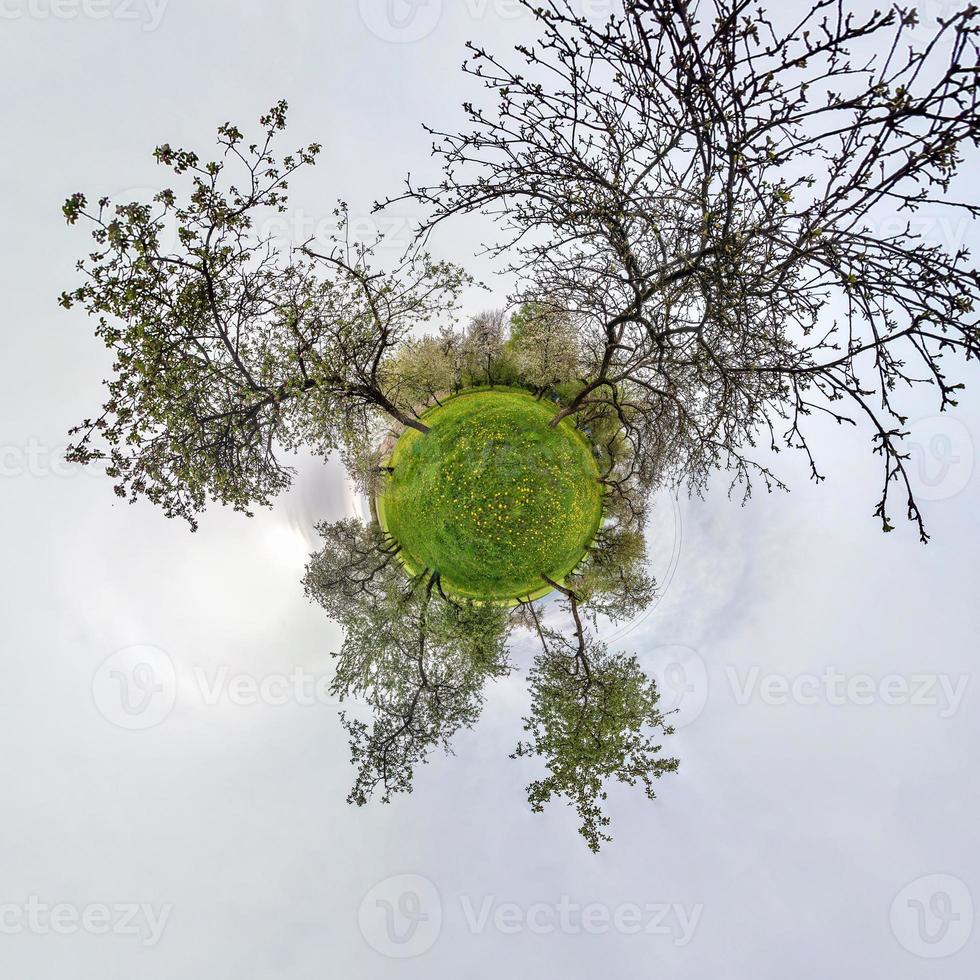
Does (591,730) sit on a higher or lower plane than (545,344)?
lower

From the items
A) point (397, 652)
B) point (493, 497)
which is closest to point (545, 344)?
point (493, 497)

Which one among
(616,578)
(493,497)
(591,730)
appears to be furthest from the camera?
(616,578)

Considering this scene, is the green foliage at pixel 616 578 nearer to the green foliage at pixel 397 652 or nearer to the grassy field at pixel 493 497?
the grassy field at pixel 493 497

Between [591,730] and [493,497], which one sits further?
[493,497]

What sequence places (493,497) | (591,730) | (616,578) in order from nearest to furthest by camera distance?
(591,730), (493,497), (616,578)

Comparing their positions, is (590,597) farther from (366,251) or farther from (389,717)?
(366,251)

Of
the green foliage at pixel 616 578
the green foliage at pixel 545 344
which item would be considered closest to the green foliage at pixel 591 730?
the green foliage at pixel 616 578

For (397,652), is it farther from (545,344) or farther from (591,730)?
(545,344)

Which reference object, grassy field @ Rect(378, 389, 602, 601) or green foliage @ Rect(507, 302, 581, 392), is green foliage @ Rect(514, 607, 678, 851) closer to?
grassy field @ Rect(378, 389, 602, 601)

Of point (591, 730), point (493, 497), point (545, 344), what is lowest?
point (591, 730)
